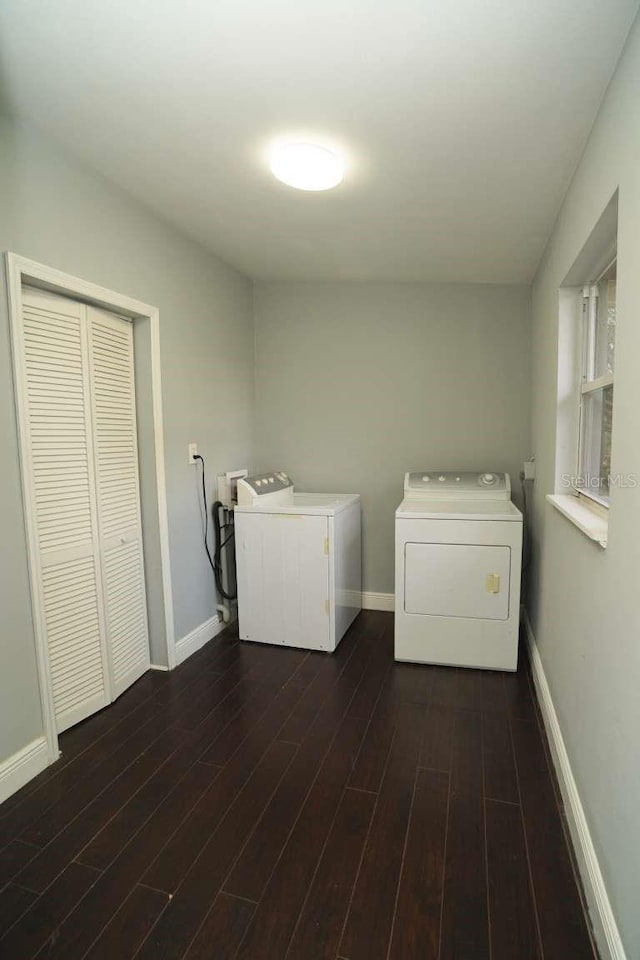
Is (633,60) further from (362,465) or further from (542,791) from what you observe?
(362,465)

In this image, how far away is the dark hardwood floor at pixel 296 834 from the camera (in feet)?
4.25

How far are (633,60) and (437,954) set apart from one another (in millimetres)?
2326

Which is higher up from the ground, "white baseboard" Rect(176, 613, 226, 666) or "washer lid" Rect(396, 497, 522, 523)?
"washer lid" Rect(396, 497, 522, 523)

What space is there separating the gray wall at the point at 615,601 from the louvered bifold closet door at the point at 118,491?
2.06 meters

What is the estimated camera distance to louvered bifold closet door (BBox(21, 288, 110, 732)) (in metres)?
1.96

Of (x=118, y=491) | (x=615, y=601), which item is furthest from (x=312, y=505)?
(x=615, y=601)

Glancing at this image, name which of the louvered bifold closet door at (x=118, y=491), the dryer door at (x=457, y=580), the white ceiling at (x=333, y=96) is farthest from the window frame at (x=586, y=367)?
the louvered bifold closet door at (x=118, y=491)

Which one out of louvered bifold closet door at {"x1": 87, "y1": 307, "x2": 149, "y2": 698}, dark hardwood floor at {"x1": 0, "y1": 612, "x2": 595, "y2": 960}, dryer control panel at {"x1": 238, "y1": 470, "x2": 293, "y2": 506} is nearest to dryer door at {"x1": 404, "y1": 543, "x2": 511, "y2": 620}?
dark hardwood floor at {"x1": 0, "y1": 612, "x2": 595, "y2": 960}

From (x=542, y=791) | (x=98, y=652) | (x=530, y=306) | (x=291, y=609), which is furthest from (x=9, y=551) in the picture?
(x=530, y=306)

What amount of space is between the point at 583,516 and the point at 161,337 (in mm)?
2199

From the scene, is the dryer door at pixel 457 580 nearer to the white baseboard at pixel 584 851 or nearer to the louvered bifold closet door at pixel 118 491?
the white baseboard at pixel 584 851

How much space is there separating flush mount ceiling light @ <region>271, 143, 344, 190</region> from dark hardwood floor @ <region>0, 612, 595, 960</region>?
2.35 metres

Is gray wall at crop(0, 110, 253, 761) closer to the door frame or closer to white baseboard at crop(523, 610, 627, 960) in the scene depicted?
the door frame

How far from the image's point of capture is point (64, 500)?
83.9 inches
